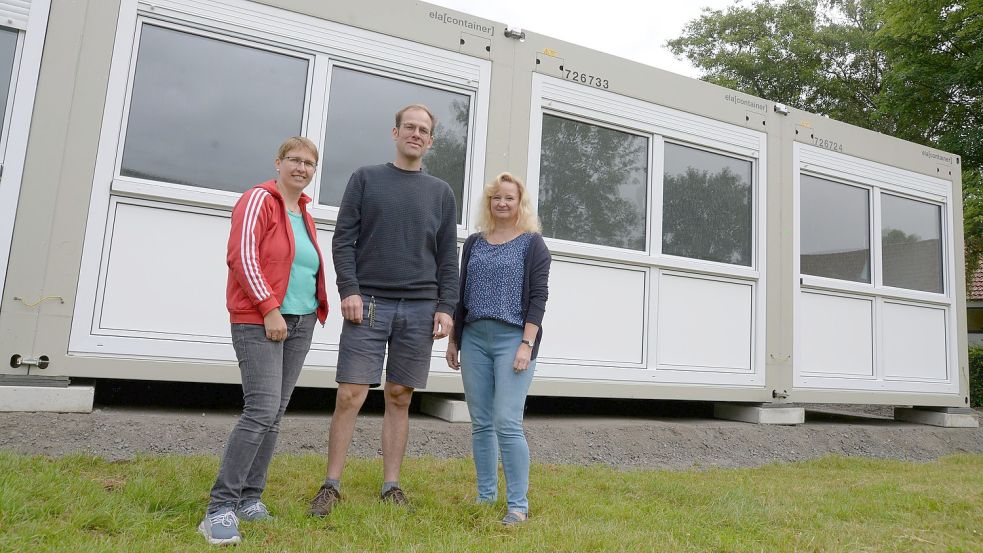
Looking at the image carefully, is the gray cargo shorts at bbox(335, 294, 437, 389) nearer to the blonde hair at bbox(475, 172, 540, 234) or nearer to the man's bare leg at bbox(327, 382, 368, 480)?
the man's bare leg at bbox(327, 382, 368, 480)

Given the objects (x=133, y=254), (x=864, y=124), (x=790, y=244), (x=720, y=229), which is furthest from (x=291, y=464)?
(x=864, y=124)

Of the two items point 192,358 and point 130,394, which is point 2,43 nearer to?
point 192,358

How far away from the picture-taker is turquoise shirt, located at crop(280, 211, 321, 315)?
2801mm

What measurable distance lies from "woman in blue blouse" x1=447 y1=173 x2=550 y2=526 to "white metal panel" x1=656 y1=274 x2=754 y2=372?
2920 mm

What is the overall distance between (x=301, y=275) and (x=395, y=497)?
109 centimetres

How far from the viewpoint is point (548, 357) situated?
5355 mm

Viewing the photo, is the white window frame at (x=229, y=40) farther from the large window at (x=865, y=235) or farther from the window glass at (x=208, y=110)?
the large window at (x=865, y=235)

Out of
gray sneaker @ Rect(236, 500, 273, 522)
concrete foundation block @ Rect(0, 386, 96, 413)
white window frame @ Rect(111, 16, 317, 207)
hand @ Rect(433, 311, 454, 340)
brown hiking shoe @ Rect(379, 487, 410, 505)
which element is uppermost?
white window frame @ Rect(111, 16, 317, 207)

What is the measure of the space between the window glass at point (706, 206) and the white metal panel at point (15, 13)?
471cm

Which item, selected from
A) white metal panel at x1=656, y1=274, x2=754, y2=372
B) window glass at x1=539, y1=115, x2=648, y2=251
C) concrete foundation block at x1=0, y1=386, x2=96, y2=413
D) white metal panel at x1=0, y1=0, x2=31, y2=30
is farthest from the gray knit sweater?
white metal panel at x1=656, y1=274, x2=754, y2=372

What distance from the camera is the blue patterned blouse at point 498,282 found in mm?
3145

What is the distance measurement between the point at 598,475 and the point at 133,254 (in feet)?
10.3

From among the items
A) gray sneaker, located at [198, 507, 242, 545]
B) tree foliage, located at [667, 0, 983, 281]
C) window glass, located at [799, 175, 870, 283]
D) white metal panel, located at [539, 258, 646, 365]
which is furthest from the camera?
tree foliage, located at [667, 0, 983, 281]

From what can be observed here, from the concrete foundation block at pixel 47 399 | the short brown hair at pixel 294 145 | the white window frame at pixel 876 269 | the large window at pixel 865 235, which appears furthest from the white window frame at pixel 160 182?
the large window at pixel 865 235
